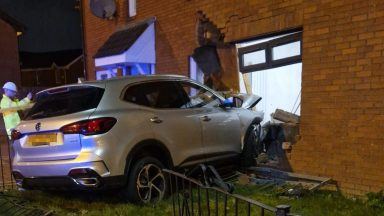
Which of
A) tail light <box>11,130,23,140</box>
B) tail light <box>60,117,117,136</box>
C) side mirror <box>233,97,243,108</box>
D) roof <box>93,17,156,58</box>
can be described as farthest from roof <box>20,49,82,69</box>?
tail light <box>60,117,117,136</box>

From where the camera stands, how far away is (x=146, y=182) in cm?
545

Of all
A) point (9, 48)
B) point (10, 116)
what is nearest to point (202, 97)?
point (10, 116)

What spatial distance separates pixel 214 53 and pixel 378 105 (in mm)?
4132

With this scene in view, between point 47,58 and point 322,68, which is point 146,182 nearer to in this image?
point 322,68

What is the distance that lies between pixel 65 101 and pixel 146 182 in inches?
57.3

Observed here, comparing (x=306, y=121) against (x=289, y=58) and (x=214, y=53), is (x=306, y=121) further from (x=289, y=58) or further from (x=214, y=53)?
(x=214, y=53)

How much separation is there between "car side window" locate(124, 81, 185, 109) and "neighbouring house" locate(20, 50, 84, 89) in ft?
137

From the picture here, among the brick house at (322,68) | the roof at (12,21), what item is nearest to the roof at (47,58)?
the roof at (12,21)

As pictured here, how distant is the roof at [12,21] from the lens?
2778 centimetres

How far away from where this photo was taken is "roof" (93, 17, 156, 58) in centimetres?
1046

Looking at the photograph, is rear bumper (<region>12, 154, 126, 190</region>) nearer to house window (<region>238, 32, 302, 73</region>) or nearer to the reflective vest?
the reflective vest

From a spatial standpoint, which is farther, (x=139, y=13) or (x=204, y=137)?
(x=139, y=13)

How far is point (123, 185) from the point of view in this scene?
512 cm

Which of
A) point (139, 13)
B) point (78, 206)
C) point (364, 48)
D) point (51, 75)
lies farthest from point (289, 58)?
point (51, 75)
